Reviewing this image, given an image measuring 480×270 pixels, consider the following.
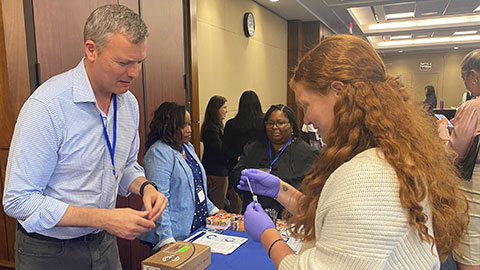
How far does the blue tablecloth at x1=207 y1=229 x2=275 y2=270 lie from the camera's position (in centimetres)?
157

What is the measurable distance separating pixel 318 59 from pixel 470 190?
1.74m

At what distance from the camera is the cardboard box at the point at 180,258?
1.40 metres

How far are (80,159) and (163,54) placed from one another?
1661 millimetres

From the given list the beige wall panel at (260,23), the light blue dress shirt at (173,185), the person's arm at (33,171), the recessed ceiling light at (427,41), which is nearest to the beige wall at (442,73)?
the recessed ceiling light at (427,41)

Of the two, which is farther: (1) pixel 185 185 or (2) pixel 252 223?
(1) pixel 185 185

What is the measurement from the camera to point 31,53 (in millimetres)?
1765

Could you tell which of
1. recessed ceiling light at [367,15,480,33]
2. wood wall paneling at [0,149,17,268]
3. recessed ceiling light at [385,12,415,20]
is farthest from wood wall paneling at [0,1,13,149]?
recessed ceiling light at [367,15,480,33]

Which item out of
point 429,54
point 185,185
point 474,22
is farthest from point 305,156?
point 429,54

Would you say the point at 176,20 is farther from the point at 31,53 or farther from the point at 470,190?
the point at 470,190

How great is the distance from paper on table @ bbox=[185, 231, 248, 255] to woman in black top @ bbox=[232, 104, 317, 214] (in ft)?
Answer: 1.92

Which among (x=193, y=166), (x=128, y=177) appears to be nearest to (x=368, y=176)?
(x=128, y=177)

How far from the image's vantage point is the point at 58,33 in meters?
1.89

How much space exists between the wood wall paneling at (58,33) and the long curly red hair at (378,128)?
1.44 meters

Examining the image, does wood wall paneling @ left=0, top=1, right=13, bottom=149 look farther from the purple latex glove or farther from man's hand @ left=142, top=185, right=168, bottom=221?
the purple latex glove
